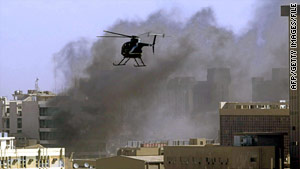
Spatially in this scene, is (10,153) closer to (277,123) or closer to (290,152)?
(290,152)

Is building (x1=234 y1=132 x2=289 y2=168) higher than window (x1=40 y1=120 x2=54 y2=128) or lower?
lower

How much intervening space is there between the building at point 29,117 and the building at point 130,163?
31843 mm

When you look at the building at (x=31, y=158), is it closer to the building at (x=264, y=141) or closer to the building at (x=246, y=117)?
the building at (x=264, y=141)

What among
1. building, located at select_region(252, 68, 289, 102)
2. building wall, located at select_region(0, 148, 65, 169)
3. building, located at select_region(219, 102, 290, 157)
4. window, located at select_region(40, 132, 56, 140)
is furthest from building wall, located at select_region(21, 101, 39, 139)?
building wall, located at select_region(0, 148, 65, 169)

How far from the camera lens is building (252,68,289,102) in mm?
137750

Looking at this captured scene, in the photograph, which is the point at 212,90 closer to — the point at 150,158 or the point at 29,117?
the point at 29,117

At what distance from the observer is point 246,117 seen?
131500mm

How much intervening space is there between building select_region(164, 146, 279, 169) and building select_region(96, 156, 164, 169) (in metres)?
4.64

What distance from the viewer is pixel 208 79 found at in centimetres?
14512

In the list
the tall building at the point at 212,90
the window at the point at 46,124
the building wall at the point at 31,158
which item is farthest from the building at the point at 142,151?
the building wall at the point at 31,158

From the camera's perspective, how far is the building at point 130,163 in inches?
4355

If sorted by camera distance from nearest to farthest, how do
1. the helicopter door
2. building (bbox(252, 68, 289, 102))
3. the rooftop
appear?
1. the helicopter door
2. the rooftop
3. building (bbox(252, 68, 289, 102))

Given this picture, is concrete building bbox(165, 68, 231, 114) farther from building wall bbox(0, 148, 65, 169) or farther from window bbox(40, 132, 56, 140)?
building wall bbox(0, 148, 65, 169)

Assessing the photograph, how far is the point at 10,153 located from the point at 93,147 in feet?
178
